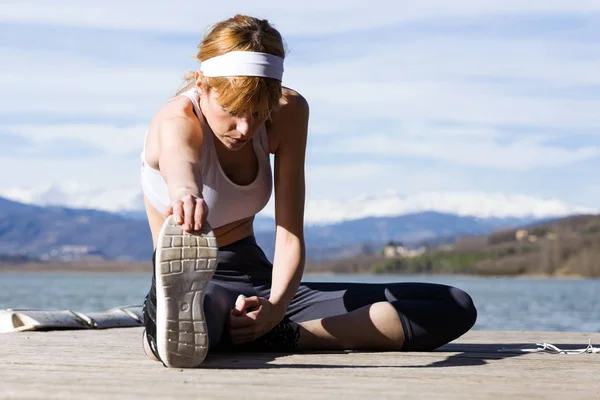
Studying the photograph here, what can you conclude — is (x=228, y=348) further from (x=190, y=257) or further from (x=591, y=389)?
(x=591, y=389)

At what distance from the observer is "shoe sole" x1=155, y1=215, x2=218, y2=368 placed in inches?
129

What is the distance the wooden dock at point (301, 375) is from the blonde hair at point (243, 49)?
978 mm

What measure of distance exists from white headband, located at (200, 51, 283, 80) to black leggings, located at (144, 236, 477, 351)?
0.96 meters

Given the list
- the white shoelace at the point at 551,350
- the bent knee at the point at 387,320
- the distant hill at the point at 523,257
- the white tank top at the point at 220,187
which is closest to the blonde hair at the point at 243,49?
the white tank top at the point at 220,187

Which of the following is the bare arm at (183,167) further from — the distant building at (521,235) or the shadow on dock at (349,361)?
the distant building at (521,235)

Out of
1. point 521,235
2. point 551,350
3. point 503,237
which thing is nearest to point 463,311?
point 551,350

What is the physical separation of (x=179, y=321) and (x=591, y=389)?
1.41 m

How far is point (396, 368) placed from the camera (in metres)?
3.73

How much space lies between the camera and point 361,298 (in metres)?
4.51

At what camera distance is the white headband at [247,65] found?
11.8ft

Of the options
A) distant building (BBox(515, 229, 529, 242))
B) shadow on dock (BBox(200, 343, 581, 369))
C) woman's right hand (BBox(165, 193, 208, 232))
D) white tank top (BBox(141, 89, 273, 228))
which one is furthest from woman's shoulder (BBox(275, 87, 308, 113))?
distant building (BBox(515, 229, 529, 242))

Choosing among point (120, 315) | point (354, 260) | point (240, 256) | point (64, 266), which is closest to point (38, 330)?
point (120, 315)

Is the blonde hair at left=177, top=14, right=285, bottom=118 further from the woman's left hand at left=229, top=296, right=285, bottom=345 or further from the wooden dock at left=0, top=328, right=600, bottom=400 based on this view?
the wooden dock at left=0, top=328, right=600, bottom=400

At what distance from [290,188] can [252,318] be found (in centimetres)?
58
